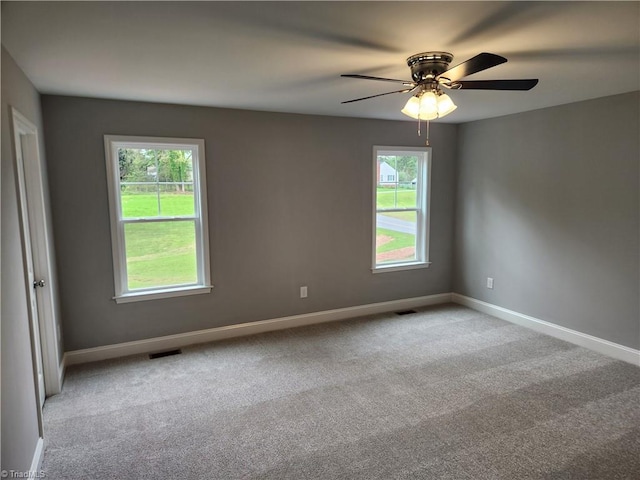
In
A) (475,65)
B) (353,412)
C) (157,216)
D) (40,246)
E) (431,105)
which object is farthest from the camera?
(157,216)

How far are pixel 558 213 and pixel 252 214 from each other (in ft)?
10.1

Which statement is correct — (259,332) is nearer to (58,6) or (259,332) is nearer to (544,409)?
(544,409)

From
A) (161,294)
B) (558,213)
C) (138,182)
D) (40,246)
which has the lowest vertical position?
(161,294)

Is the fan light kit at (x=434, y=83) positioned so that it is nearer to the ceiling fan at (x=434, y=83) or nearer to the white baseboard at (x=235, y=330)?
the ceiling fan at (x=434, y=83)

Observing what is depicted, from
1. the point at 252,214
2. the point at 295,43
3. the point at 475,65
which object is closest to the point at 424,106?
the point at 475,65

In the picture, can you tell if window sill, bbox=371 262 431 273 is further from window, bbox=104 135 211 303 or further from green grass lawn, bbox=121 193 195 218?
green grass lawn, bbox=121 193 195 218

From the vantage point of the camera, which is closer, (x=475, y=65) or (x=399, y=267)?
(x=475, y=65)

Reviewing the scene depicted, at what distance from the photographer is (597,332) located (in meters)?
3.73

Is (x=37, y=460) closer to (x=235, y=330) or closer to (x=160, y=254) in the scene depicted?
(x=160, y=254)

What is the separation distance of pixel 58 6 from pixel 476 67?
6.30 feet

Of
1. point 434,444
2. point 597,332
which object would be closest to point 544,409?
point 434,444

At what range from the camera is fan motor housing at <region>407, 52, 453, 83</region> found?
7.43 feet

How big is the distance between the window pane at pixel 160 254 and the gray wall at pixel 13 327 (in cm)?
143

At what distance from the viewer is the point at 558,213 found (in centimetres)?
399
